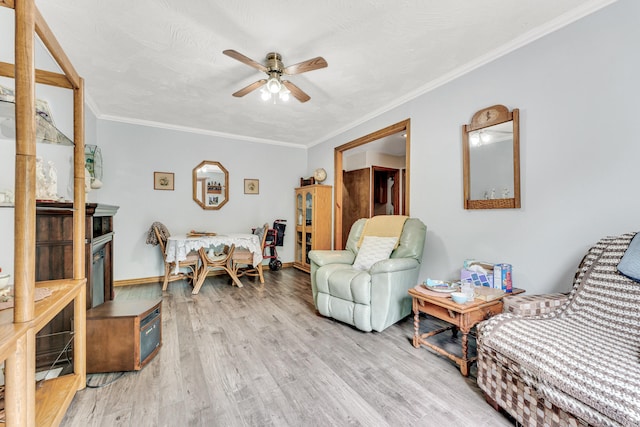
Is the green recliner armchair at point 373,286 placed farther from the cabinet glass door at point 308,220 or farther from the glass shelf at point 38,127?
the glass shelf at point 38,127

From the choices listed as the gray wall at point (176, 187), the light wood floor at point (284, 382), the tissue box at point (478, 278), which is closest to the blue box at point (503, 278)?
the tissue box at point (478, 278)

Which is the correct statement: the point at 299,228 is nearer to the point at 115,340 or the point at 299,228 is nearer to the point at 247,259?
the point at 247,259

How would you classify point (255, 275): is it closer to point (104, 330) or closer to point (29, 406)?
point (104, 330)

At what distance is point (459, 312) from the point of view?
180 centimetres

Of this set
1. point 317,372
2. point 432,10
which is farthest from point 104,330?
point 432,10

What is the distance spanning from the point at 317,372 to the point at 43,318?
146 cm

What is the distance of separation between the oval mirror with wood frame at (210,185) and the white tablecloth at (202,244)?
0.92 meters

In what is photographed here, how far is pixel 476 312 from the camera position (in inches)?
72.9

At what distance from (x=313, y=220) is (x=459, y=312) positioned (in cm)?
307

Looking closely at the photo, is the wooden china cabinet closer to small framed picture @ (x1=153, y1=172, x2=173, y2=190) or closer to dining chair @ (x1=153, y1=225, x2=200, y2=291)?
dining chair @ (x1=153, y1=225, x2=200, y2=291)

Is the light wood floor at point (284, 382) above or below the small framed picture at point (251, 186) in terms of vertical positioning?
below

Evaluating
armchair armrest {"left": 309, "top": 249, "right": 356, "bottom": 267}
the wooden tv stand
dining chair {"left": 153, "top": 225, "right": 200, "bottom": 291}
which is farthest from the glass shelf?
dining chair {"left": 153, "top": 225, "right": 200, "bottom": 291}

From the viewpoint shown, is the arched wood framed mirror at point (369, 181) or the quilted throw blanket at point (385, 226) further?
the arched wood framed mirror at point (369, 181)

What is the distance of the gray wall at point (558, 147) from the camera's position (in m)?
1.71
